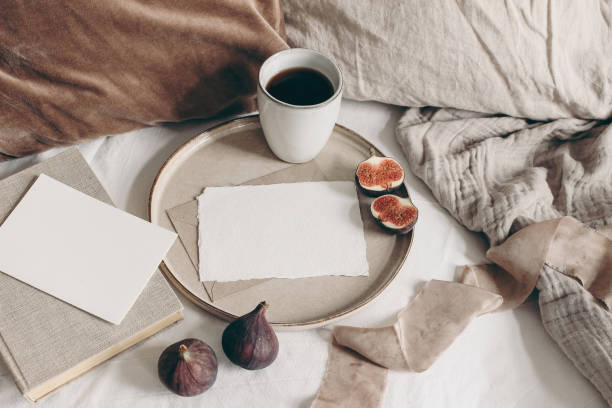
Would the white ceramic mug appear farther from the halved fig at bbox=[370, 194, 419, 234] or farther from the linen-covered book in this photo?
the linen-covered book

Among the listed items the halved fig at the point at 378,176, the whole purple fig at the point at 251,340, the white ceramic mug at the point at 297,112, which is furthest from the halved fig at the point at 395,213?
the whole purple fig at the point at 251,340

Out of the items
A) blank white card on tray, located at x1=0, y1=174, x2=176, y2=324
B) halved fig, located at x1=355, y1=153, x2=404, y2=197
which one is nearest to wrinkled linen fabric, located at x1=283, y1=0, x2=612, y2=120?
halved fig, located at x1=355, y1=153, x2=404, y2=197

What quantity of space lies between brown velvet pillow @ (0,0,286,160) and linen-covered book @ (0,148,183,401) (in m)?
0.18

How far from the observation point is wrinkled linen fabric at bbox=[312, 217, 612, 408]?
0.70m

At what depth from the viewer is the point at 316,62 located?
79 centimetres

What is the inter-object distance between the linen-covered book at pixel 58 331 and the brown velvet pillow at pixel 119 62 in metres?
0.18

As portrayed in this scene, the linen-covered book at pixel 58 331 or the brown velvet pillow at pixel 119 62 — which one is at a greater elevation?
the brown velvet pillow at pixel 119 62

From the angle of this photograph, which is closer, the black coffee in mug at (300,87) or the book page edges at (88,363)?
the book page edges at (88,363)

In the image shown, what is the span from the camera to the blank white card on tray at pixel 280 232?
2.44 ft

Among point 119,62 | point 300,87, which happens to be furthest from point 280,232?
point 119,62

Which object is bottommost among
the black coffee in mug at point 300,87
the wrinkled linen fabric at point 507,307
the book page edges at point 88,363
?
the wrinkled linen fabric at point 507,307

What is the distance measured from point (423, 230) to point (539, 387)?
273 mm

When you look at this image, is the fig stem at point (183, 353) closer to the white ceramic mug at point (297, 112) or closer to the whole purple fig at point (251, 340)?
the whole purple fig at point (251, 340)

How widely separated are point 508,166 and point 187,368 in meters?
0.61
